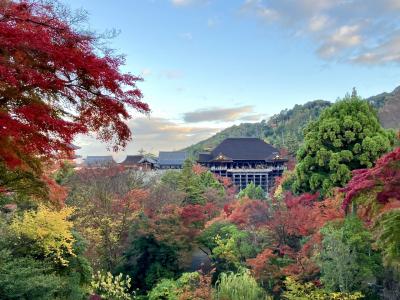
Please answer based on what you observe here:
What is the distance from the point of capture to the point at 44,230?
10.4 meters

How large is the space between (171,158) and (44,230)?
3650 cm

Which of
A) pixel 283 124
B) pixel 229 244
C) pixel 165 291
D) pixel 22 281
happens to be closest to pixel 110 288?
pixel 165 291

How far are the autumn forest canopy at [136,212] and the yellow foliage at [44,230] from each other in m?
0.03

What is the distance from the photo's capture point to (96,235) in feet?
51.6

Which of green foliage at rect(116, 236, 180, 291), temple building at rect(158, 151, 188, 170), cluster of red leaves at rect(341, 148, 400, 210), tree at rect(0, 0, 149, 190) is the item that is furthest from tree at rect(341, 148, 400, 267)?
temple building at rect(158, 151, 188, 170)

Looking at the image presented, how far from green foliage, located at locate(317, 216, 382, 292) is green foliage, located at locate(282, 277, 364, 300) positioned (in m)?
0.21

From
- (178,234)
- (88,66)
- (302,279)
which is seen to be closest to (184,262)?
(178,234)

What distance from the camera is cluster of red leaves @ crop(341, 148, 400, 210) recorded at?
26.2 ft

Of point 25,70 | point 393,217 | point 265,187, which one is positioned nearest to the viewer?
point 25,70

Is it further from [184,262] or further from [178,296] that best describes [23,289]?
[184,262]

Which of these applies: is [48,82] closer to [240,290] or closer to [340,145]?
[240,290]

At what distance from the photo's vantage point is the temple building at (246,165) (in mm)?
38531

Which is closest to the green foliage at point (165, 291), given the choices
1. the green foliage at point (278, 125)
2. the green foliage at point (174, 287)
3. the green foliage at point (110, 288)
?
the green foliage at point (174, 287)

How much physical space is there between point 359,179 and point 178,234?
8.03 m
